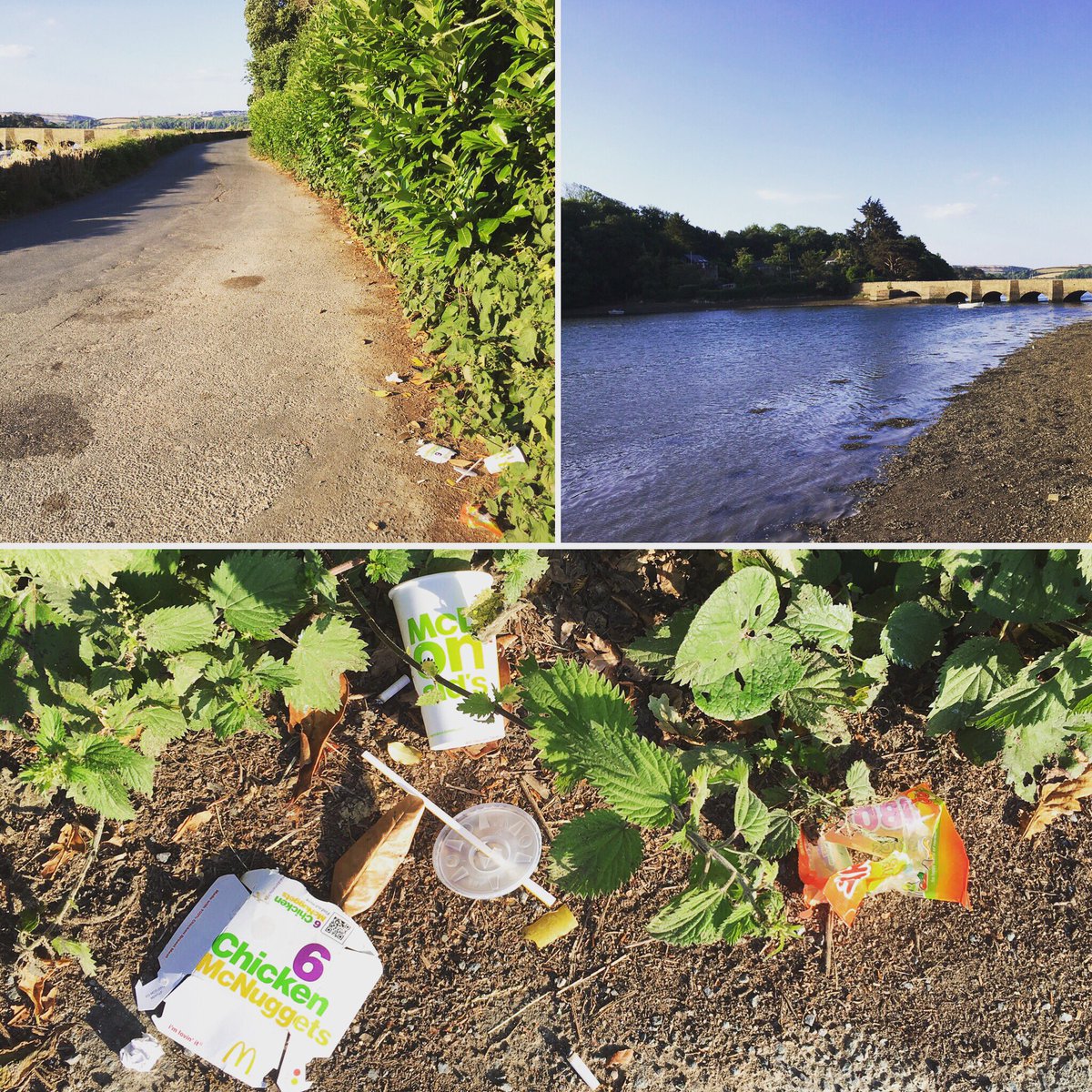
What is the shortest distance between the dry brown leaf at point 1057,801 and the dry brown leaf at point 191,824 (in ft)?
8.02

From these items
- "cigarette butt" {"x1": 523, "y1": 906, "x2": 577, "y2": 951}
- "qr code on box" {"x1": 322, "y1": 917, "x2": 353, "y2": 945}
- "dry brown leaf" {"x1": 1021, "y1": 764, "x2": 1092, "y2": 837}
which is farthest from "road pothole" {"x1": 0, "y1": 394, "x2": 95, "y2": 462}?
"dry brown leaf" {"x1": 1021, "y1": 764, "x2": 1092, "y2": 837}

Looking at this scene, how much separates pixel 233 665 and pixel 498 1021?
1.15 metres

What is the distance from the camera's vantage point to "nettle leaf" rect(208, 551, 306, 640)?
1.99 meters

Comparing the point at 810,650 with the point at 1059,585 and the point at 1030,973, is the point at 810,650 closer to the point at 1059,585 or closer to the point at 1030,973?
the point at 1059,585

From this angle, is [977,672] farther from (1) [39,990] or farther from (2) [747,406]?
(1) [39,990]

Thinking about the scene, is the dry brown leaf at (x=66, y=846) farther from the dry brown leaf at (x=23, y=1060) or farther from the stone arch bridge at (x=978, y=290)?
the stone arch bridge at (x=978, y=290)

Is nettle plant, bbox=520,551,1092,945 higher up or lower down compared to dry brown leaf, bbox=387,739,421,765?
higher up

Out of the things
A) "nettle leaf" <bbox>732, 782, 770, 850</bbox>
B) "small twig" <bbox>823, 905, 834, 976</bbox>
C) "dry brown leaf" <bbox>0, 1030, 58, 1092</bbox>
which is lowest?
"dry brown leaf" <bbox>0, 1030, 58, 1092</bbox>

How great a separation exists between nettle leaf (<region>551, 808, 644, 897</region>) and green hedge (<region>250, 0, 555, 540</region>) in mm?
785

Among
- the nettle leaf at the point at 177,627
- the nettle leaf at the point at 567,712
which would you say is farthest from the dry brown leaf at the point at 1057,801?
the nettle leaf at the point at 177,627

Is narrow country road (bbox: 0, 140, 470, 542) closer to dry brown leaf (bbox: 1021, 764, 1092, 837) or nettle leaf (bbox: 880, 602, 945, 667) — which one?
nettle leaf (bbox: 880, 602, 945, 667)

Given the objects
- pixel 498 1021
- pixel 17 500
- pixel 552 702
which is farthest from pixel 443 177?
pixel 498 1021

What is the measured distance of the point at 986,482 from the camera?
1828 millimetres

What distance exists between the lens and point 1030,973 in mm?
2084
